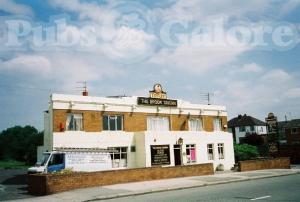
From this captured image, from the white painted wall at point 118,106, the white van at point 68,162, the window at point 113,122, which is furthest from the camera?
the window at point 113,122

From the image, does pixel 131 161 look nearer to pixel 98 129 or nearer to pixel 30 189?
pixel 98 129

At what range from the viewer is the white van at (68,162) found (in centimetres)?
2342

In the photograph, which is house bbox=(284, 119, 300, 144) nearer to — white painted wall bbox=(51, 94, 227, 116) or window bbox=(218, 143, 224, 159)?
white painted wall bbox=(51, 94, 227, 116)

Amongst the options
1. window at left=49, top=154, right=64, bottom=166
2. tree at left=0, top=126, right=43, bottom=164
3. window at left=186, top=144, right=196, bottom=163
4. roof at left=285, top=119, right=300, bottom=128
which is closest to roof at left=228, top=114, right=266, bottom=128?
roof at left=285, top=119, right=300, bottom=128

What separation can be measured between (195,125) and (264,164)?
26.7ft

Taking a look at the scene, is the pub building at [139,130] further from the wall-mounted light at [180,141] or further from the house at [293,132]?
the house at [293,132]

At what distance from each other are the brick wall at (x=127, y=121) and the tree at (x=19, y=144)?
49779mm

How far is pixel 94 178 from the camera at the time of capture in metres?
20.9

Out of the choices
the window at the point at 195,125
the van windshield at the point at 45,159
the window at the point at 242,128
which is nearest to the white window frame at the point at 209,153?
the window at the point at 195,125

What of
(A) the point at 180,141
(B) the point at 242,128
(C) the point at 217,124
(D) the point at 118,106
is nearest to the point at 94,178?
(D) the point at 118,106

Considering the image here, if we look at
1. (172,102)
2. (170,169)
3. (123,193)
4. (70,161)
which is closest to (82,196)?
(123,193)

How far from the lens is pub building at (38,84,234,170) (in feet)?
92.1

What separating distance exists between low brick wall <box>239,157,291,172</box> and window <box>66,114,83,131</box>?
46.8 ft

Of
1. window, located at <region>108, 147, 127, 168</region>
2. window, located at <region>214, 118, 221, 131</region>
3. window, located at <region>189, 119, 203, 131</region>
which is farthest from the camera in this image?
window, located at <region>214, 118, 221, 131</region>
